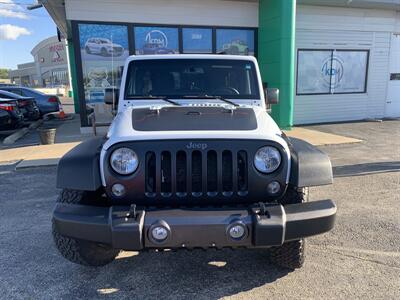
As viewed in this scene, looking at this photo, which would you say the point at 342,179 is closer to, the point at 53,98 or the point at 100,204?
the point at 100,204

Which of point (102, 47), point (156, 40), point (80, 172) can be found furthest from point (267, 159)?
point (102, 47)

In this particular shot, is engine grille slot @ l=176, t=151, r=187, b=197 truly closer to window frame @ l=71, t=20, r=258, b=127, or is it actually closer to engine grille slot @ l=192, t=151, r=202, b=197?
Answer: engine grille slot @ l=192, t=151, r=202, b=197

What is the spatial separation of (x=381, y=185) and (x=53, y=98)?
1521 cm

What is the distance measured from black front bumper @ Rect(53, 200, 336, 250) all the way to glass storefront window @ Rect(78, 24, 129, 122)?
8361 mm

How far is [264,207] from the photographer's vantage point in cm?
251

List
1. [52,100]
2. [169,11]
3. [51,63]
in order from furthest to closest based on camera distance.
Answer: [51,63], [52,100], [169,11]

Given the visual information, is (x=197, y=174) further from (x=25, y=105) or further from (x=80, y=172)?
(x=25, y=105)

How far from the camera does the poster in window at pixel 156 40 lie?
1078cm

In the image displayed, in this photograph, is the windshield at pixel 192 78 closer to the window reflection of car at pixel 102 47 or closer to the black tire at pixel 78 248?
the black tire at pixel 78 248

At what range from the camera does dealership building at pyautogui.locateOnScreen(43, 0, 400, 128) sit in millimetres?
10250

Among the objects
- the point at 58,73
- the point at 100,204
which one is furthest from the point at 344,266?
the point at 58,73

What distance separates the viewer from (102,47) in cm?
1061

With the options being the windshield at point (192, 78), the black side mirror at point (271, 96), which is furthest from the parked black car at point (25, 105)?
the black side mirror at point (271, 96)

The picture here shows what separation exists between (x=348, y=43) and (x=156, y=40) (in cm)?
684
